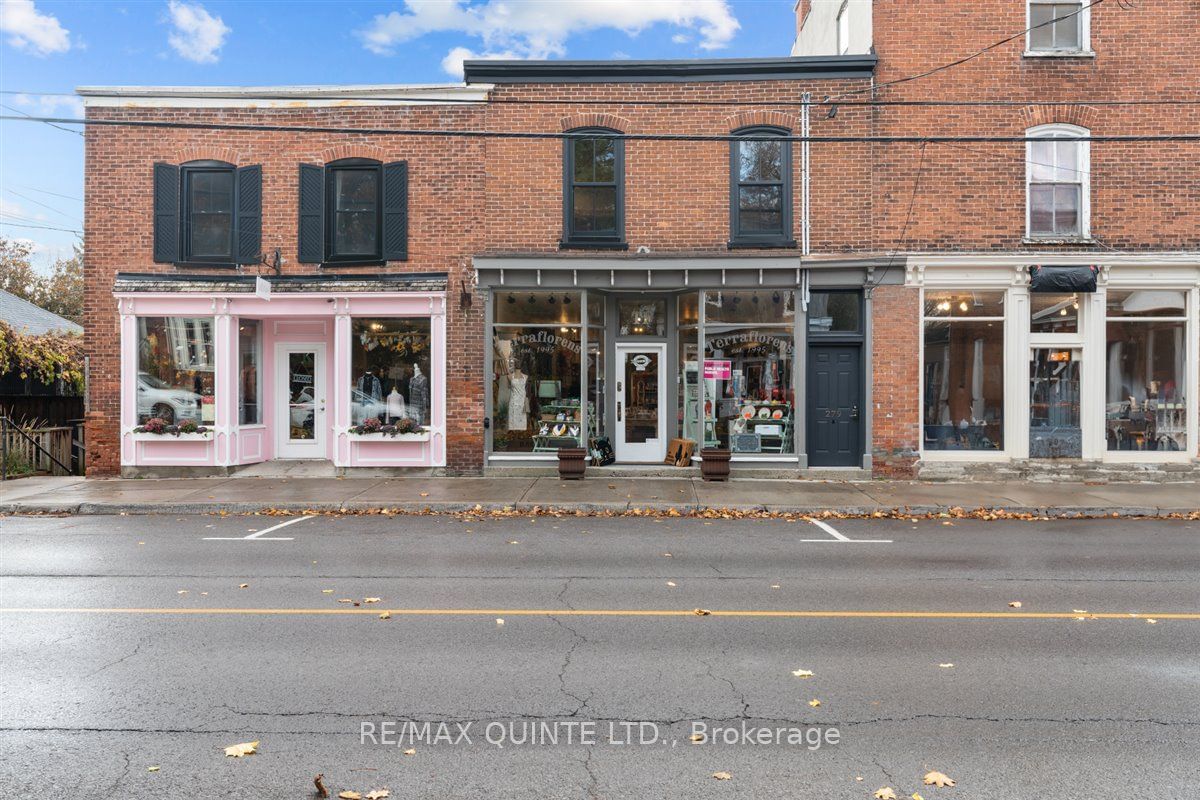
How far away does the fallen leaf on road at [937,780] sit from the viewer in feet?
12.4

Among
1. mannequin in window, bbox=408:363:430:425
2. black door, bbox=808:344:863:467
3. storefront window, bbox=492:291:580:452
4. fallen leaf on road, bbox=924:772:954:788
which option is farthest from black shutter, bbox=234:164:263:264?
fallen leaf on road, bbox=924:772:954:788

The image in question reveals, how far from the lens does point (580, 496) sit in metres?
12.9

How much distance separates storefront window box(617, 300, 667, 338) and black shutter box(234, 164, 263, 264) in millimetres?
7013

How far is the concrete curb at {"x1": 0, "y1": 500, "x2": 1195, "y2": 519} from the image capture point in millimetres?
11922

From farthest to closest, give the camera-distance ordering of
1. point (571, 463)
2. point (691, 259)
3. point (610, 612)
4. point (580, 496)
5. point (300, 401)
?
point (300, 401) → point (691, 259) → point (571, 463) → point (580, 496) → point (610, 612)

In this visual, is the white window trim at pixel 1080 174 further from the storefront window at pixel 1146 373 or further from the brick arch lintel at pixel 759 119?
the brick arch lintel at pixel 759 119

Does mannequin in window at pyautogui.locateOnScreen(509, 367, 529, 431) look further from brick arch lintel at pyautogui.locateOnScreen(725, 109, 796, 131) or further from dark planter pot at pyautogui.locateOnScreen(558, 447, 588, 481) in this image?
brick arch lintel at pyautogui.locateOnScreen(725, 109, 796, 131)

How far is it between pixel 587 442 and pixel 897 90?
28.1 ft

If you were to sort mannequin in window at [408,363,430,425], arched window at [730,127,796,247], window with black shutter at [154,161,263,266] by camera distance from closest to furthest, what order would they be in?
1. arched window at [730,127,796,247]
2. window with black shutter at [154,161,263,266]
3. mannequin in window at [408,363,430,425]

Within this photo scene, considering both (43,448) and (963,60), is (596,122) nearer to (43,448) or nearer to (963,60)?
(963,60)

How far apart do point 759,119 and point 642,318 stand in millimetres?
4233

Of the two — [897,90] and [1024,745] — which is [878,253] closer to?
[897,90]

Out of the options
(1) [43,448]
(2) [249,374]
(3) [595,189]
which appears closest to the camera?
(3) [595,189]

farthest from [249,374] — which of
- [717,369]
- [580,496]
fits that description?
[717,369]
